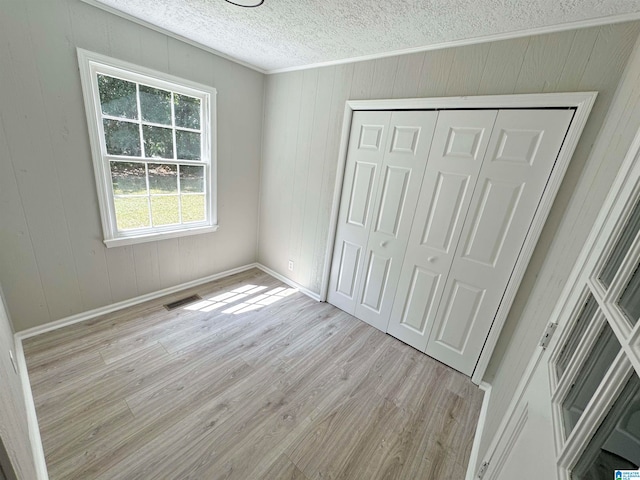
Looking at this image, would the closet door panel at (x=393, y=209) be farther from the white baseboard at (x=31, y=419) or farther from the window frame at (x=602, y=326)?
the white baseboard at (x=31, y=419)

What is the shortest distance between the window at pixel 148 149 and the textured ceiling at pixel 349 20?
0.47 m

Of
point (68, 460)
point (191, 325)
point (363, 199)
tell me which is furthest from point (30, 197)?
point (363, 199)

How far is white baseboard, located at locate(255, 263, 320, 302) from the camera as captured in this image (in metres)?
3.01

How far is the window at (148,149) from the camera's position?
2.03m

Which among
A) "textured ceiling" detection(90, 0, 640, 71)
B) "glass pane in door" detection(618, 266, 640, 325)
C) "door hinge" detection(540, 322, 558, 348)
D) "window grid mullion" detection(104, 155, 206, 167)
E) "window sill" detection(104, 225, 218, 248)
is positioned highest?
"textured ceiling" detection(90, 0, 640, 71)

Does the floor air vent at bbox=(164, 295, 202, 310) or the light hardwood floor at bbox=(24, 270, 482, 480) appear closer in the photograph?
the light hardwood floor at bbox=(24, 270, 482, 480)

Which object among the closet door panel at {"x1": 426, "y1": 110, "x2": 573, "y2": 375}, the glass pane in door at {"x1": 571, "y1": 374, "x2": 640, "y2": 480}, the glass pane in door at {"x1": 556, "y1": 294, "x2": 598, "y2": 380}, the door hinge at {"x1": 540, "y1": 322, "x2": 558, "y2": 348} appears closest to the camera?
the glass pane in door at {"x1": 571, "y1": 374, "x2": 640, "y2": 480}

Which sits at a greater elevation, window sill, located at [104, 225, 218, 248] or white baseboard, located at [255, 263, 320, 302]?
window sill, located at [104, 225, 218, 248]

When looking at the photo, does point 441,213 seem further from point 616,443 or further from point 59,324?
point 59,324

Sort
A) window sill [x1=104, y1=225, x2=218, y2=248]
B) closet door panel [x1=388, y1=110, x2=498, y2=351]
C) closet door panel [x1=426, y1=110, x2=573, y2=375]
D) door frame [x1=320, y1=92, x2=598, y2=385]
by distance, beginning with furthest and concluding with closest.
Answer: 1. window sill [x1=104, y1=225, x2=218, y2=248]
2. closet door panel [x1=388, y1=110, x2=498, y2=351]
3. closet door panel [x1=426, y1=110, x2=573, y2=375]
4. door frame [x1=320, y1=92, x2=598, y2=385]

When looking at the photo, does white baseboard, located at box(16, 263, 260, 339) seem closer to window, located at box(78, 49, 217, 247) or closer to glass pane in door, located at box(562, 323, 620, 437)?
window, located at box(78, 49, 217, 247)

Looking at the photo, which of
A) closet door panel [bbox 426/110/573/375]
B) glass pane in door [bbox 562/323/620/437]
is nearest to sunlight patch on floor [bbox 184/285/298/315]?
closet door panel [bbox 426/110/573/375]

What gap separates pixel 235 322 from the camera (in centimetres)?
243

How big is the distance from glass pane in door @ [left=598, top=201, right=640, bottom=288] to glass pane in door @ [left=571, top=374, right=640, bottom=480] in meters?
0.32
